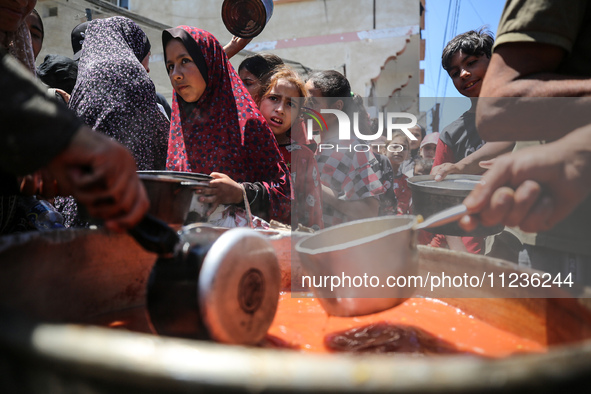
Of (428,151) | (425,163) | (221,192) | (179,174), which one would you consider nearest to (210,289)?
(179,174)

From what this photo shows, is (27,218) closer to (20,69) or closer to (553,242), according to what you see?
(20,69)

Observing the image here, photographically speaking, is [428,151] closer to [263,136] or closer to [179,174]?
[263,136]

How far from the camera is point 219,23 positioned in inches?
430

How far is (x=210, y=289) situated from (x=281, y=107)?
265 cm

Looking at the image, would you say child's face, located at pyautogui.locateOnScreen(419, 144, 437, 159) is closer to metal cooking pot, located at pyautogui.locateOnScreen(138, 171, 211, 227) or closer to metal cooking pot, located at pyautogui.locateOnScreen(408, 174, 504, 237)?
metal cooking pot, located at pyautogui.locateOnScreen(408, 174, 504, 237)

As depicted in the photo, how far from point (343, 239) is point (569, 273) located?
1.03 m

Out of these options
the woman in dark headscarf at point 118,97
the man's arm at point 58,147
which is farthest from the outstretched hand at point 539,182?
the woman in dark headscarf at point 118,97

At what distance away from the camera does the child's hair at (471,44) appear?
3.30 meters

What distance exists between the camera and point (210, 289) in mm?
939

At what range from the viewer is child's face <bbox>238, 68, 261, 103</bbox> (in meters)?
3.71

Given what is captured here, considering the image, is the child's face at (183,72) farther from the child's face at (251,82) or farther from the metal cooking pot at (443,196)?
the metal cooking pot at (443,196)

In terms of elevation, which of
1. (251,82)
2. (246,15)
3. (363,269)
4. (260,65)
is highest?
(246,15)

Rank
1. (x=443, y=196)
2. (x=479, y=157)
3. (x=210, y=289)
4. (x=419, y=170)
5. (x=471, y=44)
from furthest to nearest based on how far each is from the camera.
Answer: (x=419, y=170)
(x=471, y=44)
(x=479, y=157)
(x=443, y=196)
(x=210, y=289)

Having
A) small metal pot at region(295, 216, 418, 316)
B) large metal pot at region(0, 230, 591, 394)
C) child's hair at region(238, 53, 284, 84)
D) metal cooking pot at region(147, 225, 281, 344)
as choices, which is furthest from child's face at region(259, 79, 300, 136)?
large metal pot at region(0, 230, 591, 394)
